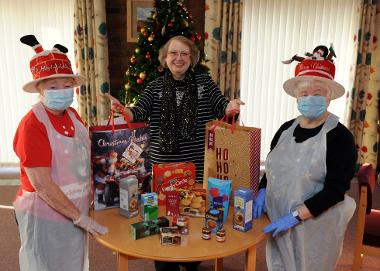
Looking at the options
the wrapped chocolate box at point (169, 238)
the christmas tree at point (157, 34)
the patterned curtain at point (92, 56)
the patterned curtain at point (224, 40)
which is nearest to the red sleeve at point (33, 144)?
the wrapped chocolate box at point (169, 238)

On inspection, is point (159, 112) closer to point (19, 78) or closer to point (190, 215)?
point (190, 215)

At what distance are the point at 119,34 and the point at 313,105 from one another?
11.3ft

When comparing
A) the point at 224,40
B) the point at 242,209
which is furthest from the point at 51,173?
the point at 224,40

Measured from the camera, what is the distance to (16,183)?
434 cm

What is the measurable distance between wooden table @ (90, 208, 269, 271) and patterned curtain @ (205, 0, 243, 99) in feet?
9.61

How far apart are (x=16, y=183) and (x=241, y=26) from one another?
3225 millimetres

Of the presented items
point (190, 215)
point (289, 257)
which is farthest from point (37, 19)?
point (289, 257)

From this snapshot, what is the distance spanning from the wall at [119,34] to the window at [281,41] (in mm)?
576

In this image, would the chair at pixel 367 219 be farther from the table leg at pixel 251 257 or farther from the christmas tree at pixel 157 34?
the christmas tree at pixel 157 34

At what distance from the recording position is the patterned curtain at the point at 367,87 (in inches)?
171

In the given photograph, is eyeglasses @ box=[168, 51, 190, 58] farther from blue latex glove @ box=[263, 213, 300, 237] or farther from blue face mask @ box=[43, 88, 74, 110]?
blue latex glove @ box=[263, 213, 300, 237]

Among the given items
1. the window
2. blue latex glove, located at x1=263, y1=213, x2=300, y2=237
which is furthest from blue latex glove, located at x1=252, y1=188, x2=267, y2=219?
the window

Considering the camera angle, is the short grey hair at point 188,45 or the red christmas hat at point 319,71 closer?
the red christmas hat at point 319,71

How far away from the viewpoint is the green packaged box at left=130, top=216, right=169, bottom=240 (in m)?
1.54
